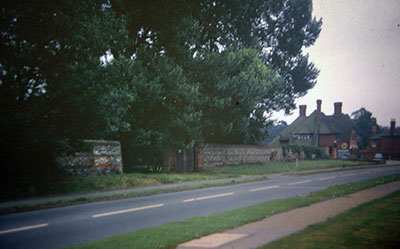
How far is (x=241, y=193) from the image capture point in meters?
14.8

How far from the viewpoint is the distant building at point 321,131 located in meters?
71.9

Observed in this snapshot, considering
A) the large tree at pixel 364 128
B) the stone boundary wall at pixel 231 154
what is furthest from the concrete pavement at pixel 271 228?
the large tree at pixel 364 128

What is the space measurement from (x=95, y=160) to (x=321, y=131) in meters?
61.9

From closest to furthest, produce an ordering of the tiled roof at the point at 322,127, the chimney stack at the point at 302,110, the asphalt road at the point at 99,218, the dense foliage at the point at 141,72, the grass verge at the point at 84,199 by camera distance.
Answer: the asphalt road at the point at 99,218, the grass verge at the point at 84,199, the dense foliage at the point at 141,72, the tiled roof at the point at 322,127, the chimney stack at the point at 302,110

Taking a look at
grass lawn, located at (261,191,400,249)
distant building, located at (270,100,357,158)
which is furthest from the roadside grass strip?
distant building, located at (270,100,357,158)

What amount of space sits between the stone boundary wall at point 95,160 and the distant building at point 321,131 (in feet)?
188

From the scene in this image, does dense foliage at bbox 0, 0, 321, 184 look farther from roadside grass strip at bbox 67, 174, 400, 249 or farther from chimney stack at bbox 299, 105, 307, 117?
chimney stack at bbox 299, 105, 307, 117

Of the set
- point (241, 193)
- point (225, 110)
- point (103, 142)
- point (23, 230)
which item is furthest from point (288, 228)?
point (225, 110)

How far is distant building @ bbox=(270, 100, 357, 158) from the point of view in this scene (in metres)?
71.9

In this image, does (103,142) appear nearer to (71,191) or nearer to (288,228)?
(71,191)

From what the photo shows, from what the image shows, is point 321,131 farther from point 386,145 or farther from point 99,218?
point 99,218

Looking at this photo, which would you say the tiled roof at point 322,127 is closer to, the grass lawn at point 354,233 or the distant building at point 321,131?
the distant building at point 321,131

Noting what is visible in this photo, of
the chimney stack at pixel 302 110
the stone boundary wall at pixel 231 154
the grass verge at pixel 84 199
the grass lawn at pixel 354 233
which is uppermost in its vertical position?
the chimney stack at pixel 302 110

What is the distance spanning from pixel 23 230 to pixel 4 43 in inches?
291
